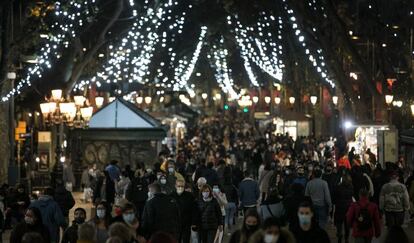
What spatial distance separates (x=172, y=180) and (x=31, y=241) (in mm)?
11567

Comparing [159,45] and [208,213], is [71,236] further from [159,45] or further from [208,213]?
[159,45]

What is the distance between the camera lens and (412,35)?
129ft

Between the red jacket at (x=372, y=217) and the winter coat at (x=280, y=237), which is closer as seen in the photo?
the winter coat at (x=280, y=237)

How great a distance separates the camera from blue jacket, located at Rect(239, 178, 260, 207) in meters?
22.6

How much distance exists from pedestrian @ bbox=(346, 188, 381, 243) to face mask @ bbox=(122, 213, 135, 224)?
13.6 ft

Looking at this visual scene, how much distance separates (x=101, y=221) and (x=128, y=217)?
0.50m

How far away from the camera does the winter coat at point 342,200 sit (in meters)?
20.5

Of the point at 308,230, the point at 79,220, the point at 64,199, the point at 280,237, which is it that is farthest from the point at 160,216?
the point at 280,237

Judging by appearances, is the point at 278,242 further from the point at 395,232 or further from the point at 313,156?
the point at 313,156

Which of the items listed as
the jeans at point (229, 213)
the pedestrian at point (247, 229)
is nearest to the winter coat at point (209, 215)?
the pedestrian at point (247, 229)

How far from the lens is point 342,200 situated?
20.6m

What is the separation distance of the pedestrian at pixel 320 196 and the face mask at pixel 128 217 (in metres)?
6.80

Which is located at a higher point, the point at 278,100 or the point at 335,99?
the point at 278,100

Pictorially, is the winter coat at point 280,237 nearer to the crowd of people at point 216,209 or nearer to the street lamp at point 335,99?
the crowd of people at point 216,209
